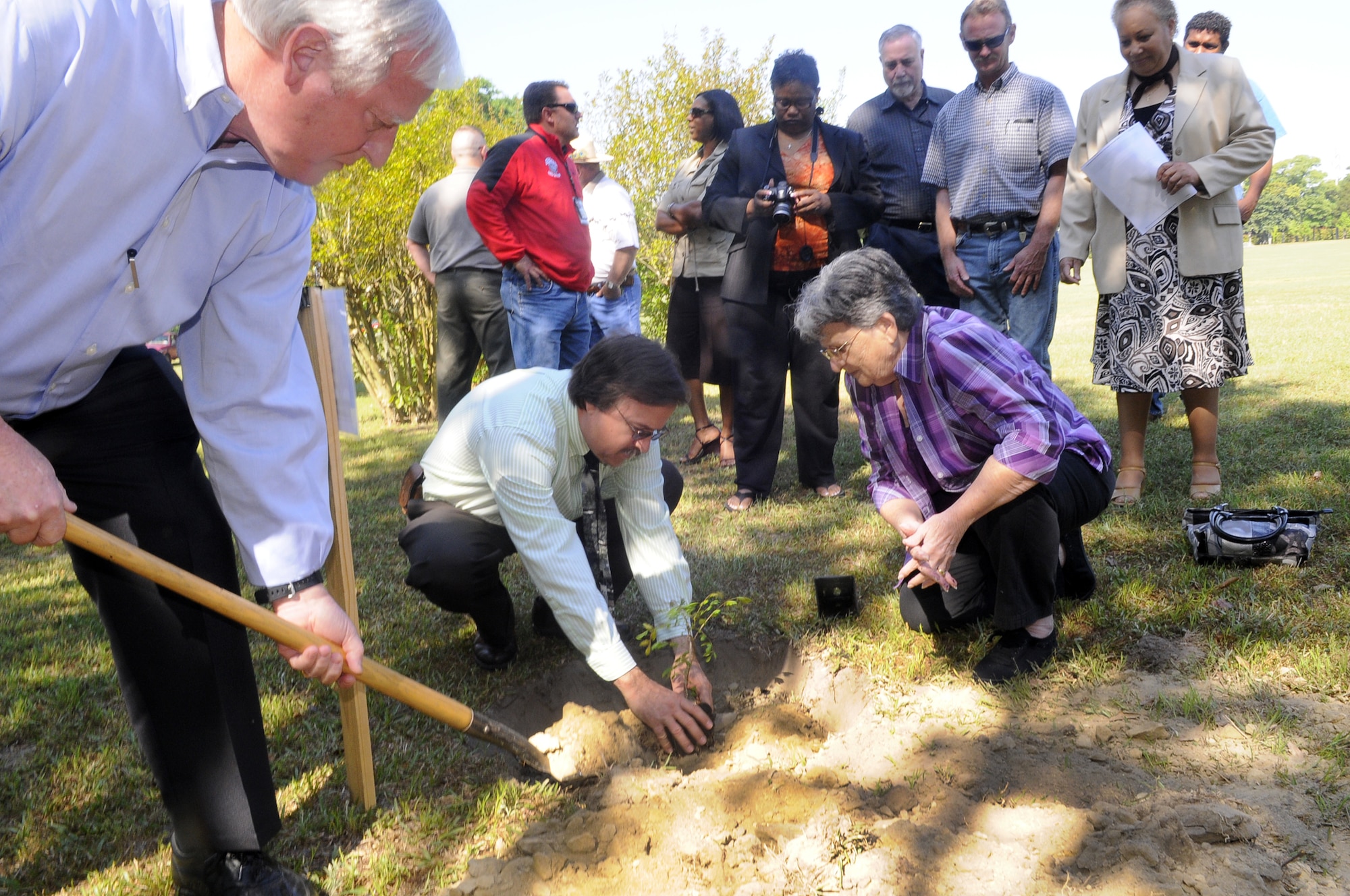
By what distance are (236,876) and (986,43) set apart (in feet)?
15.1

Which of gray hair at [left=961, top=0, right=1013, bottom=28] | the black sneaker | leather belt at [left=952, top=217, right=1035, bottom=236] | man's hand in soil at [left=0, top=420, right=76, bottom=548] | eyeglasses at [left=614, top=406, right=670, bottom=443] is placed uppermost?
gray hair at [left=961, top=0, right=1013, bottom=28]

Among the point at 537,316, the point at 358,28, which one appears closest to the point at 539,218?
the point at 537,316

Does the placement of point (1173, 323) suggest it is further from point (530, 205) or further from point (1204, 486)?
point (530, 205)

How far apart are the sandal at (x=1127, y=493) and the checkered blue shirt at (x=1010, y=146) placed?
51.3 inches

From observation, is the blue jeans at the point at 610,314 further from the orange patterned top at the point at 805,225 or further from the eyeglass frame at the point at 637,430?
the eyeglass frame at the point at 637,430

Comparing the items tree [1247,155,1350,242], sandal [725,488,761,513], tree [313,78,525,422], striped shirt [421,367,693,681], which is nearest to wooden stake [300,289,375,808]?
striped shirt [421,367,693,681]

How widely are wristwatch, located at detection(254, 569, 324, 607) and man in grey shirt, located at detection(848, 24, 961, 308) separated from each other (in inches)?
156

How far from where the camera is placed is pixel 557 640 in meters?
3.71

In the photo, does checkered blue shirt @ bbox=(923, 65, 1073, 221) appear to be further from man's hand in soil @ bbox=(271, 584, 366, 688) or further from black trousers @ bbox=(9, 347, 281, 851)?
black trousers @ bbox=(9, 347, 281, 851)

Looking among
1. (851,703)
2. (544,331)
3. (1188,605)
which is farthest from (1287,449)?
(544,331)

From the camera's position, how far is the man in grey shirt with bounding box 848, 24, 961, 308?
17.6ft

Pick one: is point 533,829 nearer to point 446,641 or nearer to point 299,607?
point 299,607

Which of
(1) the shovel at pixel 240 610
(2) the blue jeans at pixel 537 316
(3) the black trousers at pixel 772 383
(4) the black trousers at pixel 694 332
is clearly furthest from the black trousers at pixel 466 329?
(1) the shovel at pixel 240 610

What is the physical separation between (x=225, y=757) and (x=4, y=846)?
91cm
